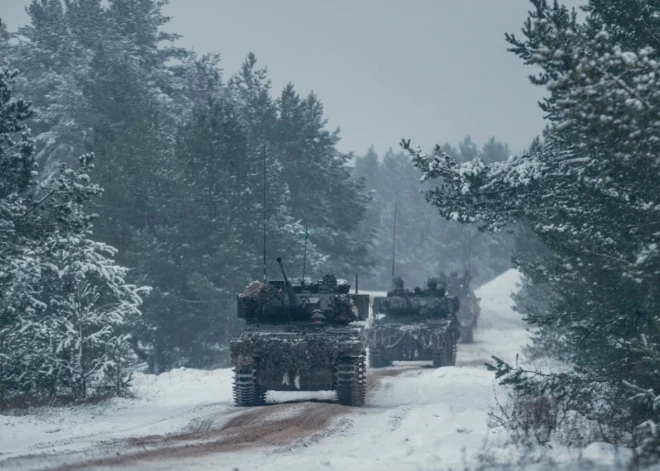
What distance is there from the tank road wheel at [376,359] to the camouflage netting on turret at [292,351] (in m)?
12.5

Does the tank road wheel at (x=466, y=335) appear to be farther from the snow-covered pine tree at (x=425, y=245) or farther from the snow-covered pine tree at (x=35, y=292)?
the snow-covered pine tree at (x=425, y=245)

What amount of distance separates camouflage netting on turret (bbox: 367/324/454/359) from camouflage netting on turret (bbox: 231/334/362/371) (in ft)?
39.7

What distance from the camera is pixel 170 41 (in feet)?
199

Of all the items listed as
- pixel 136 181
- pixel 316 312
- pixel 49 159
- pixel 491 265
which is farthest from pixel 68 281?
pixel 491 265

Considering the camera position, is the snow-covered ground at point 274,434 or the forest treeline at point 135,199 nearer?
the snow-covered ground at point 274,434

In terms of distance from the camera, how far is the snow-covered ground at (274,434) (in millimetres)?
9508

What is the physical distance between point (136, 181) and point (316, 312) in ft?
64.8

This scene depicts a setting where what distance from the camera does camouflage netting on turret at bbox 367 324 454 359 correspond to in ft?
92.7

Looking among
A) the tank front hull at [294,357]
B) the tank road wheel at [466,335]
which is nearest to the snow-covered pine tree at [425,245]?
the tank road wheel at [466,335]

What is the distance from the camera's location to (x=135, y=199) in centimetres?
3581

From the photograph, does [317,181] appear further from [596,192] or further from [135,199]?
[596,192]

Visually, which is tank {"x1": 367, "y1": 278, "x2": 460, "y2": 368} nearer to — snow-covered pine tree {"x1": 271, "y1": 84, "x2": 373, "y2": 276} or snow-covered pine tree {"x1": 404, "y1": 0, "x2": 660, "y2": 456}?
snow-covered pine tree {"x1": 404, "y1": 0, "x2": 660, "y2": 456}

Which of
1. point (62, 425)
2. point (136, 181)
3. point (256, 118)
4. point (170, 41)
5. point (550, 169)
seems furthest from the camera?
point (170, 41)

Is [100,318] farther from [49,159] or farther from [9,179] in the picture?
[49,159]
